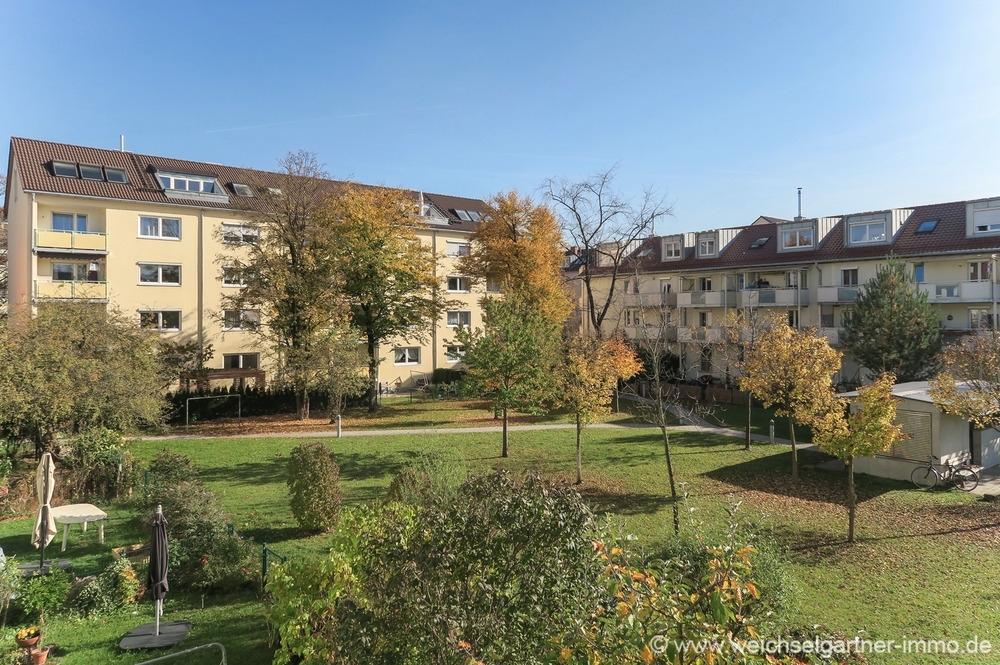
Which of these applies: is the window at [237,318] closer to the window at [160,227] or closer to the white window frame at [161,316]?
the white window frame at [161,316]

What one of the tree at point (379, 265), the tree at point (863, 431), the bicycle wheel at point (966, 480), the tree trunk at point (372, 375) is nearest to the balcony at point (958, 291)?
the bicycle wheel at point (966, 480)

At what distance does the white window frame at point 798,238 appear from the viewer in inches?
1511

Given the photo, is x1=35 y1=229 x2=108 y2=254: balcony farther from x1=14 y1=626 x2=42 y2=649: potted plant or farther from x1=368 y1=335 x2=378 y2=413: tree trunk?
x1=14 y1=626 x2=42 y2=649: potted plant

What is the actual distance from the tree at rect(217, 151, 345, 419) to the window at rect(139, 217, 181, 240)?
726 cm

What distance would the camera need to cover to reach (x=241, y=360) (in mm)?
36531

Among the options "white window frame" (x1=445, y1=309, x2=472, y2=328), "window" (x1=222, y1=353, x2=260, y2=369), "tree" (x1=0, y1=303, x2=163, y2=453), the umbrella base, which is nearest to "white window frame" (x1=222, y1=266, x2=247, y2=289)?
"window" (x1=222, y1=353, x2=260, y2=369)

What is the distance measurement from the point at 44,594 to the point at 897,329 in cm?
3327

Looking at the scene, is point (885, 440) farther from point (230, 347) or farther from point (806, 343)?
point (230, 347)

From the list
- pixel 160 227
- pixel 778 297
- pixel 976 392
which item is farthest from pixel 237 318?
pixel 976 392

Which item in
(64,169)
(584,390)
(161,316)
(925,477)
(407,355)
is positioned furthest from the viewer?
(407,355)

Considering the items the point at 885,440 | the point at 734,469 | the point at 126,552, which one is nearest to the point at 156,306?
the point at 126,552

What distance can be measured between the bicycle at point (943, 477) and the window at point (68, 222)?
1516 inches

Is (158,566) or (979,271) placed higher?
(979,271)

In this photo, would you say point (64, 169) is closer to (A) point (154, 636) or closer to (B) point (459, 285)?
(B) point (459, 285)
